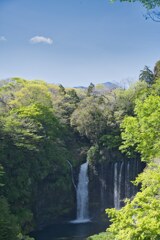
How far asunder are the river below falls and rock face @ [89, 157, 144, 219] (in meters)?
3.14

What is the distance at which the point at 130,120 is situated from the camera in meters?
19.8

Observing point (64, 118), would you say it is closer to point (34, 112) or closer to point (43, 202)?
point (34, 112)

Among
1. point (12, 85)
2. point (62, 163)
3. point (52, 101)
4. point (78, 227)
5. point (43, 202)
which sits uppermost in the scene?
point (12, 85)

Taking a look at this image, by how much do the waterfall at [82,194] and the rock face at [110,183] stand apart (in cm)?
45

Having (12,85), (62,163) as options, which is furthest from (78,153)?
(12,85)

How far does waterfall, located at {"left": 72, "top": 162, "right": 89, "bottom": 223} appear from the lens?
35875 mm

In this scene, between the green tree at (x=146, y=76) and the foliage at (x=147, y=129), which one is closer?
the foliage at (x=147, y=129)

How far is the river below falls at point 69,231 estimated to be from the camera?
2944 centimetres

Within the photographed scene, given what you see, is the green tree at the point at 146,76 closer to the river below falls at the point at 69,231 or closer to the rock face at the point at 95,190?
the rock face at the point at 95,190

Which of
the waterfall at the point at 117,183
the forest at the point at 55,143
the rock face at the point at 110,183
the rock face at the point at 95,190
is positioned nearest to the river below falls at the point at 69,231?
the forest at the point at 55,143

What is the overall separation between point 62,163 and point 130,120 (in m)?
17.0

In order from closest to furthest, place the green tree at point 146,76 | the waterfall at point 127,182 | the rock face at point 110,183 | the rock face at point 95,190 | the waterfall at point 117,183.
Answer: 1. the rock face at point 95,190
2. the waterfall at point 127,182
3. the rock face at point 110,183
4. the waterfall at point 117,183
5. the green tree at point 146,76

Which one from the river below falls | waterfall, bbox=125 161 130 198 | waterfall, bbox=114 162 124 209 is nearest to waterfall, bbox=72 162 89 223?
the river below falls

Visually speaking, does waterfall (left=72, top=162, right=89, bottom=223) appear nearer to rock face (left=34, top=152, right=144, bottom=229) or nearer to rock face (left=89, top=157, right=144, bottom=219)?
rock face (left=34, top=152, right=144, bottom=229)
